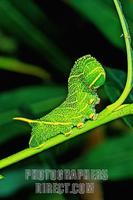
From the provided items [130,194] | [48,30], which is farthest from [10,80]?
[130,194]

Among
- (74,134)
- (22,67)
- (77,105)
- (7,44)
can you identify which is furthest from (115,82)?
(7,44)

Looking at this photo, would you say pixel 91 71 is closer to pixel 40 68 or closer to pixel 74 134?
pixel 74 134

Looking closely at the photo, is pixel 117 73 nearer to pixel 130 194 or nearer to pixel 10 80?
pixel 130 194

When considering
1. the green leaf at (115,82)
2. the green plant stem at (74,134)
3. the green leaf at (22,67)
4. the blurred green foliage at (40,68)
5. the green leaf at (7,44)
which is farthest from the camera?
the green leaf at (7,44)

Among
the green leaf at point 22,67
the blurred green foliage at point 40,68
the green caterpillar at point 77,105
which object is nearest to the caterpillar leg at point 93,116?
the green caterpillar at point 77,105

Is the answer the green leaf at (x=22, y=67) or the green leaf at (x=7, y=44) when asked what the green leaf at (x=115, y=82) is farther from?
the green leaf at (x=7, y=44)

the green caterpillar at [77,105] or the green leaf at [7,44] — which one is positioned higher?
the green leaf at [7,44]

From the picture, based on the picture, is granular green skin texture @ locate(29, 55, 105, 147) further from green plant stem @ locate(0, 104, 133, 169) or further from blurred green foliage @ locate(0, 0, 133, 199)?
blurred green foliage @ locate(0, 0, 133, 199)
